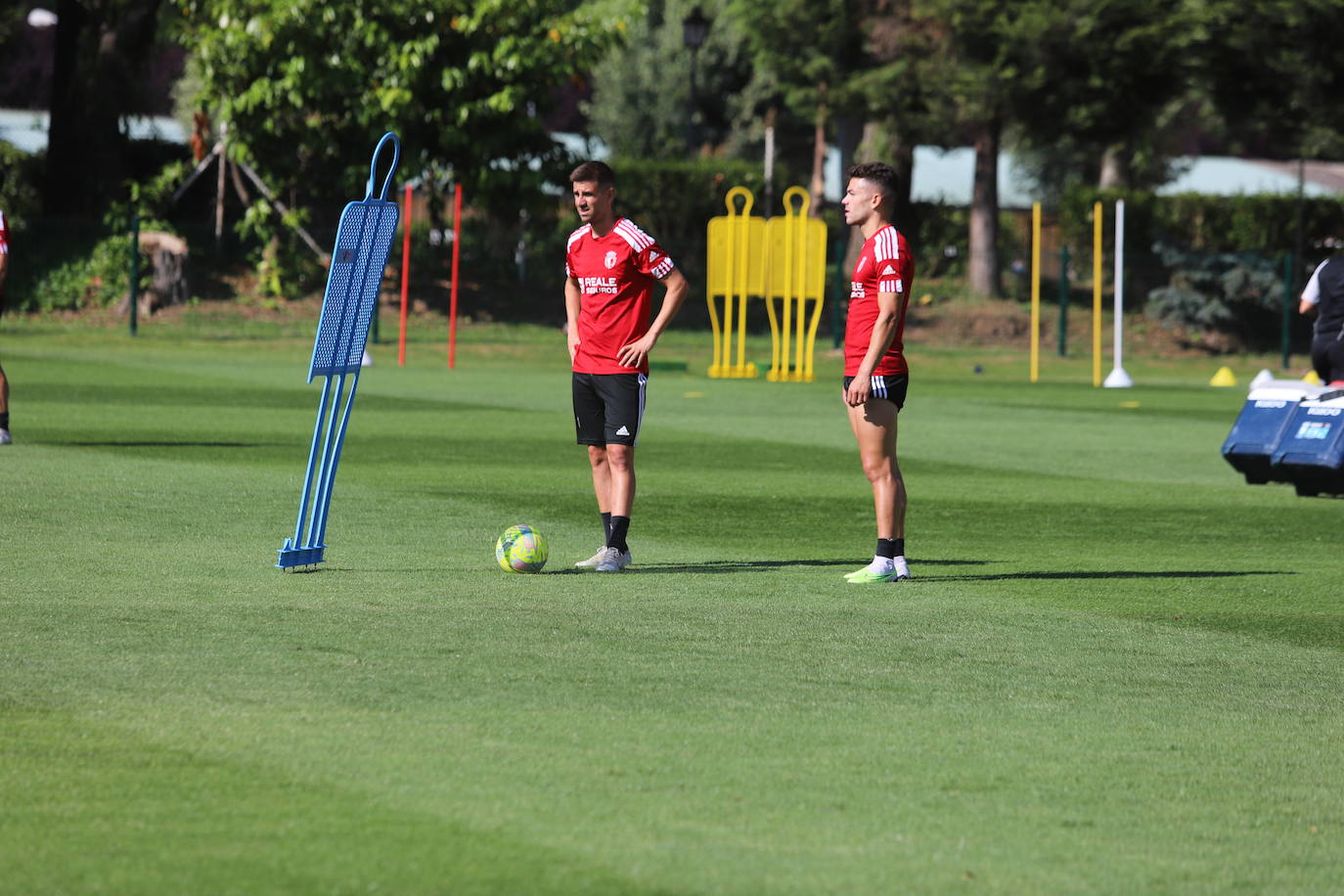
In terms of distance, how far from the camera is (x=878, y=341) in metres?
9.05

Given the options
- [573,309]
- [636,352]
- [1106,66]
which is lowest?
[636,352]

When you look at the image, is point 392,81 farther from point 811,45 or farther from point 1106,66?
point 1106,66

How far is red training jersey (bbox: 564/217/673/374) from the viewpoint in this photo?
375 inches

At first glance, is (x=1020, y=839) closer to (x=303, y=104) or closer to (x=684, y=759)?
(x=684, y=759)

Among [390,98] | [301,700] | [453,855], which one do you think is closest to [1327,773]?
[453,855]

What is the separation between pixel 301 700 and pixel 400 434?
11262 millimetres

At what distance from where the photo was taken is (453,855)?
4641mm

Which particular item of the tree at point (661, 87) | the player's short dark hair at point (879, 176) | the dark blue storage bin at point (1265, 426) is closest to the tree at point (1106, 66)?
the dark blue storage bin at point (1265, 426)

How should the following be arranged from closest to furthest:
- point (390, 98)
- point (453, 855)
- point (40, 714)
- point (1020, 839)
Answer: point (453, 855)
point (1020, 839)
point (40, 714)
point (390, 98)

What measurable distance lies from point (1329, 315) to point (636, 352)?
27.0ft

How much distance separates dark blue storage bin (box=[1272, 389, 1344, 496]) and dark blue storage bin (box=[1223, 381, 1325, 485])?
3.7 inches

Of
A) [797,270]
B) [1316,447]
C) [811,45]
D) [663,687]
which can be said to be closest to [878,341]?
[663,687]

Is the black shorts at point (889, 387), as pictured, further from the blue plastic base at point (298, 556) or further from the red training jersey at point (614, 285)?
the blue plastic base at point (298, 556)

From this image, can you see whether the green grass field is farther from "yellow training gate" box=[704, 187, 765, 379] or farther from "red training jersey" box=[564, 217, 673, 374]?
"yellow training gate" box=[704, 187, 765, 379]
